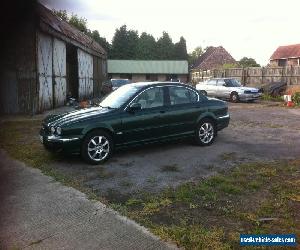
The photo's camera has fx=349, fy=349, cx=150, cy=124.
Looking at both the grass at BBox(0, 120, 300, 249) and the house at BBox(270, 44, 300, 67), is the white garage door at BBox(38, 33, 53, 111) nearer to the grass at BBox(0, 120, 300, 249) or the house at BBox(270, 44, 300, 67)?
the grass at BBox(0, 120, 300, 249)

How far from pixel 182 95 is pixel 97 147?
8.83ft

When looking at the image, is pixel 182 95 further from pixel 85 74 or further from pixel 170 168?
pixel 85 74

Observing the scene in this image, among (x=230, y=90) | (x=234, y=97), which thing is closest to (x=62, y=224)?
(x=234, y=97)

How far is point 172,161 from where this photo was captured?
773 centimetres

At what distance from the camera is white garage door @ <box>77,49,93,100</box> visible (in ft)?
81.9

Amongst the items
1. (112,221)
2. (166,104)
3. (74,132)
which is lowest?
(112,221)

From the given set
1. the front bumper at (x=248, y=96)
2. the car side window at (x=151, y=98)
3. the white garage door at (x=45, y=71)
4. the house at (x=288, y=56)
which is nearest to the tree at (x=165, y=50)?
the house at (x=288, y=56)

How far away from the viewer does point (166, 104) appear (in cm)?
846

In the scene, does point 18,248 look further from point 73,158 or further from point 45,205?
point 73,158

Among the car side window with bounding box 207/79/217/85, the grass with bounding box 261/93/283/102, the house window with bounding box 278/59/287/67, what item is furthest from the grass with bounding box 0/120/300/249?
the house window with bounding box 278/59/287/67

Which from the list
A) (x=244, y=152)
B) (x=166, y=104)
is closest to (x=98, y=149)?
(x=166, y=104)

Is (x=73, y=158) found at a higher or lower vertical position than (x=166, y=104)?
lower

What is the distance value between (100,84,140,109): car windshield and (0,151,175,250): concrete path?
8.70 ft

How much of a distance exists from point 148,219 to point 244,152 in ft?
15.6
